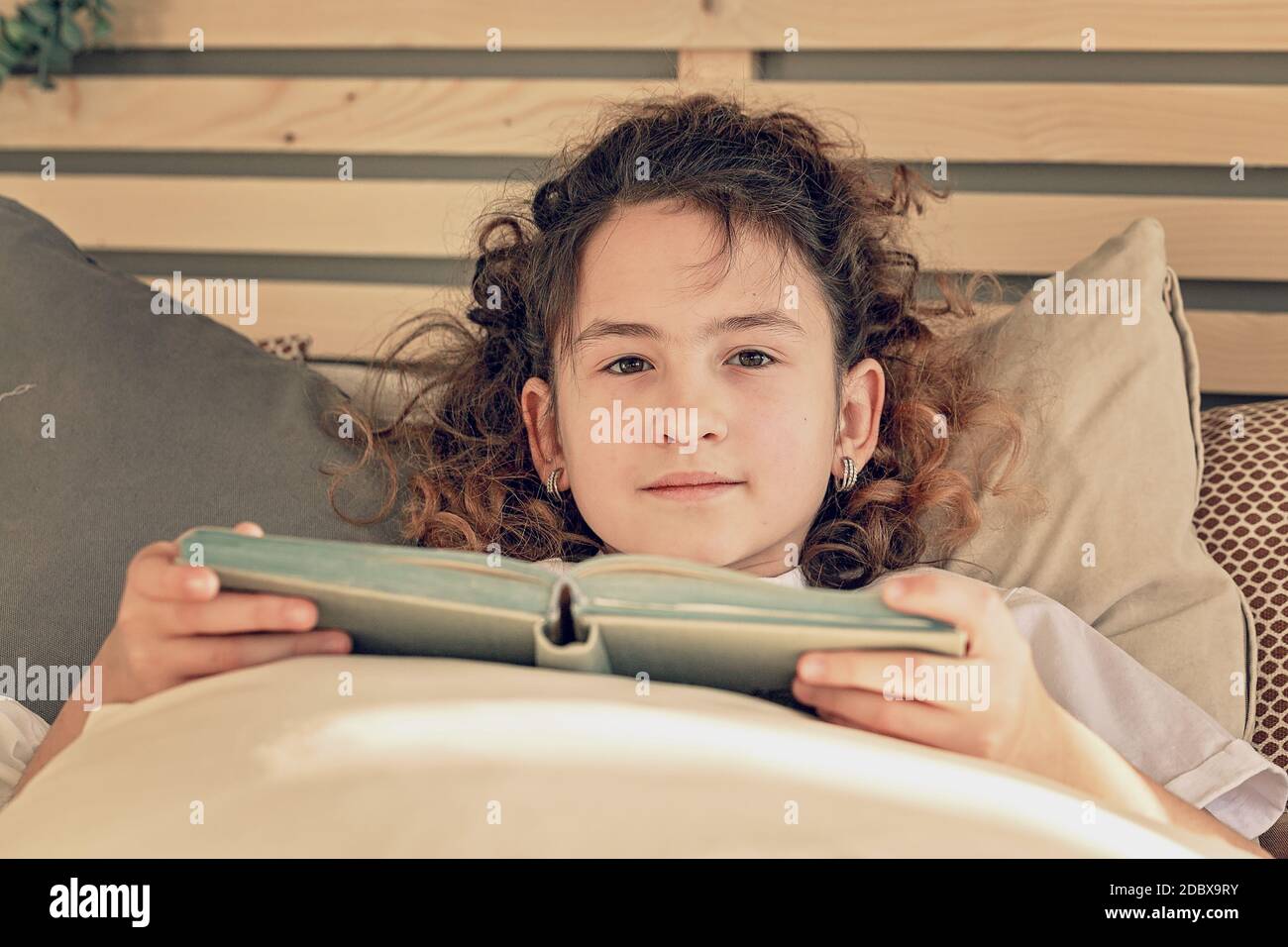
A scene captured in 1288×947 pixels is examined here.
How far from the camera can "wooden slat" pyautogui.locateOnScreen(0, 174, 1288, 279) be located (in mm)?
1662

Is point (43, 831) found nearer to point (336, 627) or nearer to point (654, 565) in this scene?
point (336, 627)

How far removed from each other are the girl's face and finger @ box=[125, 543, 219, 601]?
40 cm

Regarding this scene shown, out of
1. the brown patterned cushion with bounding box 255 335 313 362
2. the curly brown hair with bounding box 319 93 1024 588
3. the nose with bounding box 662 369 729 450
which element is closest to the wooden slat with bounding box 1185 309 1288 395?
the curly brown hair with bounding box 319 93 1024 588

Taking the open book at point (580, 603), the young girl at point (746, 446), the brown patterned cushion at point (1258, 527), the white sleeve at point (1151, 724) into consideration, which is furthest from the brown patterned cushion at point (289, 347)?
the brown patterned cushion at point (1258, 527)

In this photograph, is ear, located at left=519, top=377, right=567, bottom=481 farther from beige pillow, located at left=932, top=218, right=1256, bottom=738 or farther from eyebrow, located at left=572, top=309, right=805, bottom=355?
beige pillow, located at left=932, top=218, right=1256, bottom=738

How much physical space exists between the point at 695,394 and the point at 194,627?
1.52ft

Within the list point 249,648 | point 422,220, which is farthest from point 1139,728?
point 422,220

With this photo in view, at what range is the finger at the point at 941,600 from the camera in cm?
73

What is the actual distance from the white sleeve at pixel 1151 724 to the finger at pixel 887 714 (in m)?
0.27

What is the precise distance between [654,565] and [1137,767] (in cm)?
53

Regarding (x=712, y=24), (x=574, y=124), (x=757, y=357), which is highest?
(x=712, y=24)

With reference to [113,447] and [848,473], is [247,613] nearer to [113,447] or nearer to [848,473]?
[113,447]

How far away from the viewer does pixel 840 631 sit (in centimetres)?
74

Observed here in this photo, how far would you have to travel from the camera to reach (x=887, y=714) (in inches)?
31.3
